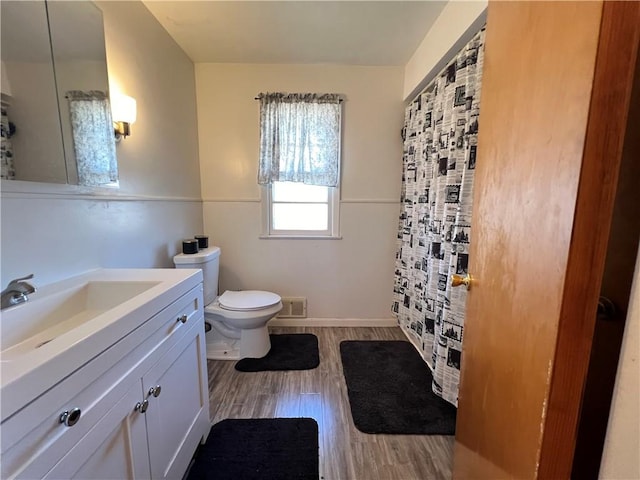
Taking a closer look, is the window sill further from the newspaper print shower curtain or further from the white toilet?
the newspaper print shower curtain

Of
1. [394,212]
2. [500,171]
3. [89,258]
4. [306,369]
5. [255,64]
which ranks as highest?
[255,64]

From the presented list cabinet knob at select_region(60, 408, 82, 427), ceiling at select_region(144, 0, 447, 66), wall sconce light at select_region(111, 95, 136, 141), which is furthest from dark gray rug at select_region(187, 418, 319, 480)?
ceiling at select_region(144, 0, 447, 66)

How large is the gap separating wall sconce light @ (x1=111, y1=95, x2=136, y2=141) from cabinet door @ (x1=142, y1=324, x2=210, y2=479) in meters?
1.07

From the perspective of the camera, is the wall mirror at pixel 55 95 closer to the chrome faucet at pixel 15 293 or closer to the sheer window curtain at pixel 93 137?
the sheer window curtain at pixel 93 137

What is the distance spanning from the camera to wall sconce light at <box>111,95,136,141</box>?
55.2 inches

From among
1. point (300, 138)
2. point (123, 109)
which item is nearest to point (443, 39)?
point (300, 138)

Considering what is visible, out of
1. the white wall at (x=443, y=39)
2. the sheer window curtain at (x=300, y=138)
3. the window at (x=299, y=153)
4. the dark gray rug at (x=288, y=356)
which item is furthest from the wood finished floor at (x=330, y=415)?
the white wall at (x=443, y=39)

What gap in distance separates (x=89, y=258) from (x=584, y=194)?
1.71m

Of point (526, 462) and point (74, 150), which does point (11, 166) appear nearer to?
point (74, 150)

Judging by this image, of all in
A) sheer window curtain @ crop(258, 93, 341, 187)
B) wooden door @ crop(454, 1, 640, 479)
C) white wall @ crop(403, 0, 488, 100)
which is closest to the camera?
wooden door @ crop(454, 1, 640, 479)

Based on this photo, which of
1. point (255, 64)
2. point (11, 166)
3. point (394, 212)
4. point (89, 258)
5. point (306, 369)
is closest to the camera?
point (11, 166)

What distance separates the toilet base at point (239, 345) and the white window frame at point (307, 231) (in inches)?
33.9

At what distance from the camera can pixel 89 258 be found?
1.24 metres

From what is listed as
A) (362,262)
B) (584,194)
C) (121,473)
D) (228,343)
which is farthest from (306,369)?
(584,194)
